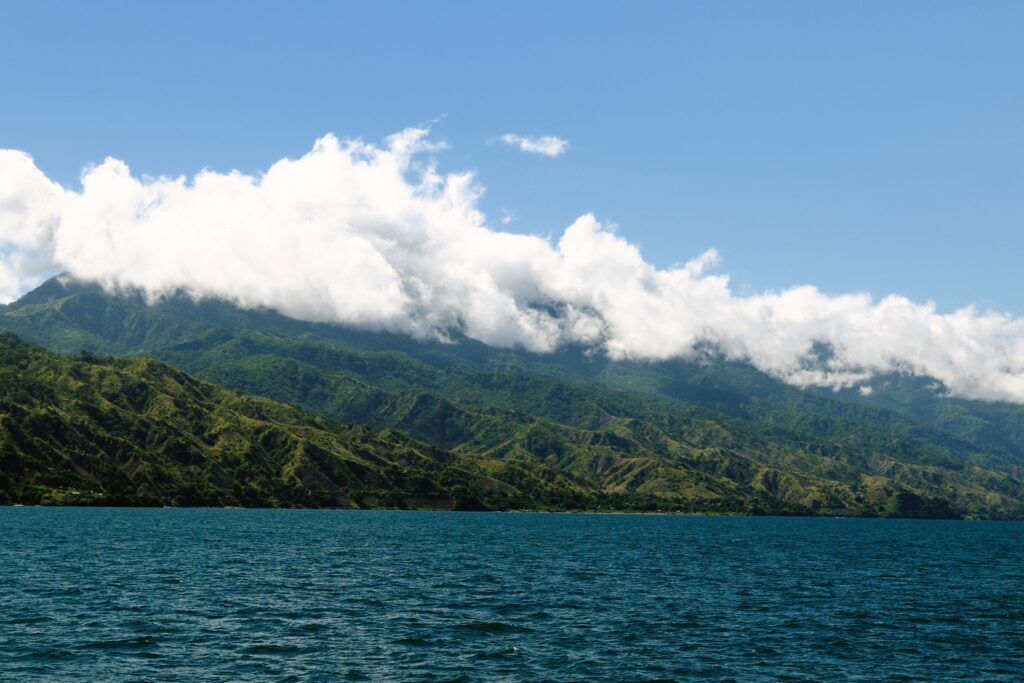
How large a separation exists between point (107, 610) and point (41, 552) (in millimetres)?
82325

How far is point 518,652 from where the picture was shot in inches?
3152

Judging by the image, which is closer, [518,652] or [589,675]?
[589,675]

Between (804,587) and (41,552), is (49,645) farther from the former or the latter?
(804,587)

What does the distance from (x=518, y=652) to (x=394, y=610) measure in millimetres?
28932

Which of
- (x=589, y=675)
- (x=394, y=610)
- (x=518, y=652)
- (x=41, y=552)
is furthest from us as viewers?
(x=41, y=552)

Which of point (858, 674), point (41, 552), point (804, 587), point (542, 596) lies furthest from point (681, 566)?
point (41, 552)

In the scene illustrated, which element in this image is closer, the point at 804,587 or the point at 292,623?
the point at 292,623

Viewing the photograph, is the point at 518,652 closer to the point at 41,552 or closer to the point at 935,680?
the point at 935,680

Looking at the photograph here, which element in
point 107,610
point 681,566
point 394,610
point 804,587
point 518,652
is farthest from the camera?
point 681,566

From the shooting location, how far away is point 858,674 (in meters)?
75.4

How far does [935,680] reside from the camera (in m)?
74.4

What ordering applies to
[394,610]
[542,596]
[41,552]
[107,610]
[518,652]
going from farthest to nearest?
1. [41,552]
2. [542,596]
3. [394,610]
4. [107,610]
5. [518,652]

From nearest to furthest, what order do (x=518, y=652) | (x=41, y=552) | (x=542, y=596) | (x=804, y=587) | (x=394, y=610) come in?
(x=518, y=652) < (x=394, y=610) < (x=542, y=596) < (x=804, y=587) < (x=41, y=552)

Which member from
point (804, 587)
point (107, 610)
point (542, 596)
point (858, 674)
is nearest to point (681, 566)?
point (804, 587)
